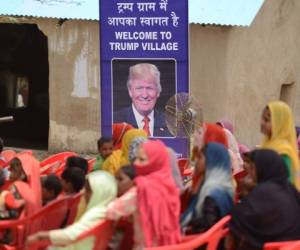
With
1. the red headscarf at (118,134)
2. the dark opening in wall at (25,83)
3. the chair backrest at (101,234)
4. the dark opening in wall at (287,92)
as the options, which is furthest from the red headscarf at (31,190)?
the dark opening in wall at (287,92)

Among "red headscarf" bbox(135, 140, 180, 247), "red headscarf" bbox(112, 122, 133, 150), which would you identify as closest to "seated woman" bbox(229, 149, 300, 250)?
"red headscarf" bbox(135, 140, 180, 247)

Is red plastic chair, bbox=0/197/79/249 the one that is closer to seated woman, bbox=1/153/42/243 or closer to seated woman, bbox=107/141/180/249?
seated woman, bbox=1/153/42/243

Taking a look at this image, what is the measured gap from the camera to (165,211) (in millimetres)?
4305

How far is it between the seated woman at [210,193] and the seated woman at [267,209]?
12 cm

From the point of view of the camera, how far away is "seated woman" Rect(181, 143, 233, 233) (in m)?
4.57

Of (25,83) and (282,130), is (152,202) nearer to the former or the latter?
(282,130)

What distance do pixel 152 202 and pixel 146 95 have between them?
4.21 metres

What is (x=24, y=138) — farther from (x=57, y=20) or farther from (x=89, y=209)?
(x=89, y=209)

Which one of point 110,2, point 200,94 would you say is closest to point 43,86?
point 200,94

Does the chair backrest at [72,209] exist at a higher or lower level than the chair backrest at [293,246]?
higher

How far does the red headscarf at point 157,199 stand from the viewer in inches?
167

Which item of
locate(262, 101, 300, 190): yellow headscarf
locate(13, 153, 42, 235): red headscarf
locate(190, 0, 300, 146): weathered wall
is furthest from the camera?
locate(190, 0, 300, 146): weathered wall

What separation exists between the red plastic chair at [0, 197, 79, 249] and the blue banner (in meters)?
3.33

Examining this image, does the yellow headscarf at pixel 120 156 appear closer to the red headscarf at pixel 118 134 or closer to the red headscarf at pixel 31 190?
the red headscarf at pixel 118 134
